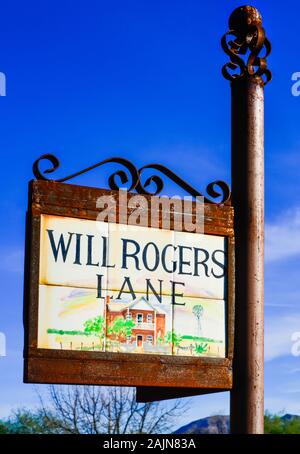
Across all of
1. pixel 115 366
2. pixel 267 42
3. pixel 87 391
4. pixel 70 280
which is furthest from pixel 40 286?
pixel 87 391

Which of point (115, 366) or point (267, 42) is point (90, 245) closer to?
point (115, 366)

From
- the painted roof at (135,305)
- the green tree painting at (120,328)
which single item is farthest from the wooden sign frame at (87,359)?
the painted roof at (135,305)

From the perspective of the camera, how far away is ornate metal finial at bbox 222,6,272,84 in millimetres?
10047

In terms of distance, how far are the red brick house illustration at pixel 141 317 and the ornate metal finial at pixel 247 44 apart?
2466mm

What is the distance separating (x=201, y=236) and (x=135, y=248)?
2.42 feet

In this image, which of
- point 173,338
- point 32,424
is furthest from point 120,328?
point 32,424

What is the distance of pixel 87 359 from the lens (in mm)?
8820

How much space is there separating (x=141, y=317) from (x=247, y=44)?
116 inches

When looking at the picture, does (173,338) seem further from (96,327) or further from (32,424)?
(32,424)

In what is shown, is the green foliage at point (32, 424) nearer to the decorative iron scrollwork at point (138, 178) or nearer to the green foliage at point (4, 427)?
the green foliage at point (4, 427)

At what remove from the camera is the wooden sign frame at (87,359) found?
8.66 meters

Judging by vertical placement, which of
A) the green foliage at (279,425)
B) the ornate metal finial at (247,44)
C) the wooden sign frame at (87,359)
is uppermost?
the ornate metal finial at (247,44)

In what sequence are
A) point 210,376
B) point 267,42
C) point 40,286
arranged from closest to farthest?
point 40,286 < point 210,376 < point 267,42
